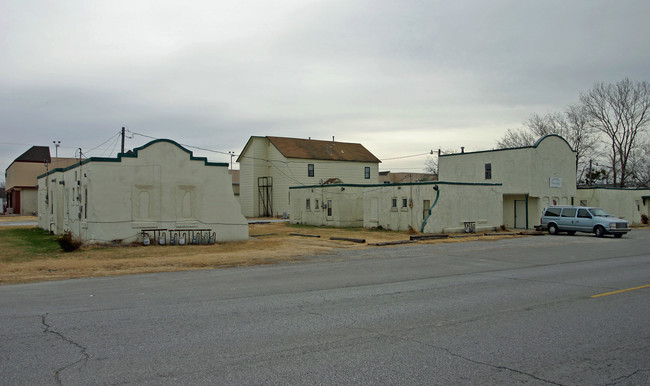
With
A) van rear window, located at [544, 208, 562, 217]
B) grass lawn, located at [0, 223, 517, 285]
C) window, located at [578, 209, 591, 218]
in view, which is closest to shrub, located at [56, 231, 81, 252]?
grass lawn, located at [0, 223, 517, 285]

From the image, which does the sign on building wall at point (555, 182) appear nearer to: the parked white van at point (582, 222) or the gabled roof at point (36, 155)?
the parked white van at point (582, 222)

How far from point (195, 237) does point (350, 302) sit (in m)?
16.0

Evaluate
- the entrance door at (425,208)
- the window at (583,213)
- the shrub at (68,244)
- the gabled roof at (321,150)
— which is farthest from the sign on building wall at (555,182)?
the shrub at (68,244)

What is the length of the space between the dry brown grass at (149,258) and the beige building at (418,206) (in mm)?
8883

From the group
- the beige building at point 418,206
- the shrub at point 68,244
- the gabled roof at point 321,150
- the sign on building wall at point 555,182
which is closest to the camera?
the shrub at point 68,244

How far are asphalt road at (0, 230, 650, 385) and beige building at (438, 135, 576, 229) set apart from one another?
25086mm

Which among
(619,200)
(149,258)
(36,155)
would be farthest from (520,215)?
(36,155)

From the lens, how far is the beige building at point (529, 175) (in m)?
37.1

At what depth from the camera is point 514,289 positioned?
10.8 meters

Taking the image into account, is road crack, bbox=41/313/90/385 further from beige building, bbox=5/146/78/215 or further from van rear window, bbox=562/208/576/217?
beige building, bbox=5/146/78/215

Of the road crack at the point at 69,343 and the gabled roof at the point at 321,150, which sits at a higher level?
the gabled roof at the point at 321,150

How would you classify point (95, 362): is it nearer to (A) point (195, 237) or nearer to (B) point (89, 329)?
(B) point (89, 329)

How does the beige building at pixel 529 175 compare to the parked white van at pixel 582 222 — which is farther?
the beige building at pixel 529 175

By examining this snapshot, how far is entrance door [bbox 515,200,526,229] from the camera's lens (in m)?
38.1
